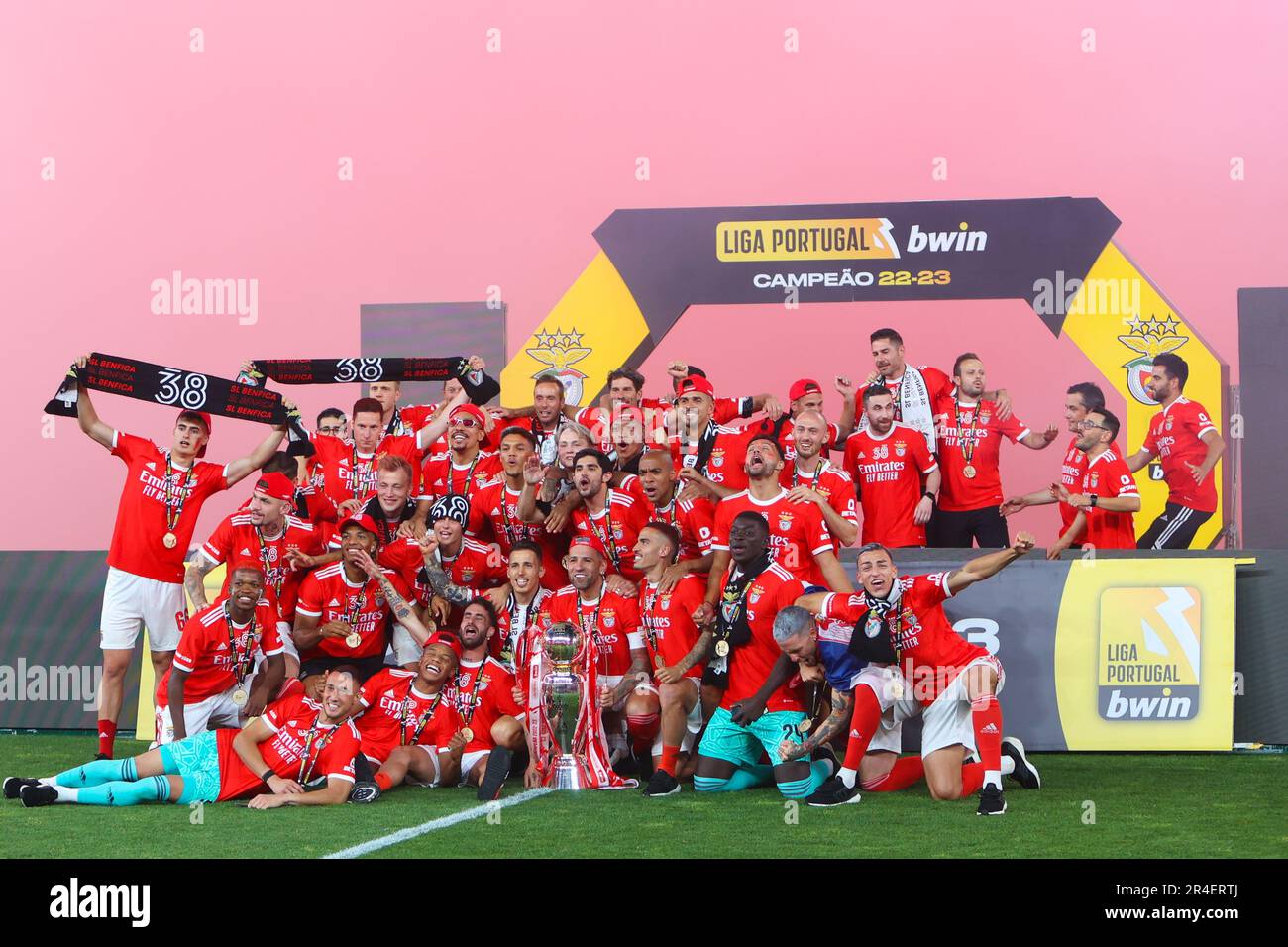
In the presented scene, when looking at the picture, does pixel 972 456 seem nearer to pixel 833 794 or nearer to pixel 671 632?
pixel 671 632

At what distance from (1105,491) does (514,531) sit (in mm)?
4494

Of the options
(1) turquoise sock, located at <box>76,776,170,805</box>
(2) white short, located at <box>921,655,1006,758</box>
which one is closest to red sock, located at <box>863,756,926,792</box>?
(2) white short, located at <box>921,655,1006,758</box>

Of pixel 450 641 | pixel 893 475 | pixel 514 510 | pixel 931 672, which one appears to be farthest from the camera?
pixel 893 475

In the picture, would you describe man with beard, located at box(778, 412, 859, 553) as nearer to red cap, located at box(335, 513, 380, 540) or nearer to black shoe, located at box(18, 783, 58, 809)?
red cap, located at box(335, 513, 380, 540)

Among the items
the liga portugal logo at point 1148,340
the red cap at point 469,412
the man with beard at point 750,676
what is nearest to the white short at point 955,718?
the man with beard at point 750,676

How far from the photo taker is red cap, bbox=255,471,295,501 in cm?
979

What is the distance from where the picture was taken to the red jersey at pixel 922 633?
786cm

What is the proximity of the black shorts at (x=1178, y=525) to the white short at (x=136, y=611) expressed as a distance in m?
7.41

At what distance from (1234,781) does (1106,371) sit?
4.13m

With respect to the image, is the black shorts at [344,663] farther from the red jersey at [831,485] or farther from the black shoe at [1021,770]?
the black shoe at [1021,770]

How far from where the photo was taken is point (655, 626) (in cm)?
836

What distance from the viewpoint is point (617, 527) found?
8.89m

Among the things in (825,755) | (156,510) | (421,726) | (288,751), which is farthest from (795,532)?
(156,510)

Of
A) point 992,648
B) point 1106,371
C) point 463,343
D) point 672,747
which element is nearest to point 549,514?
point 672,747
